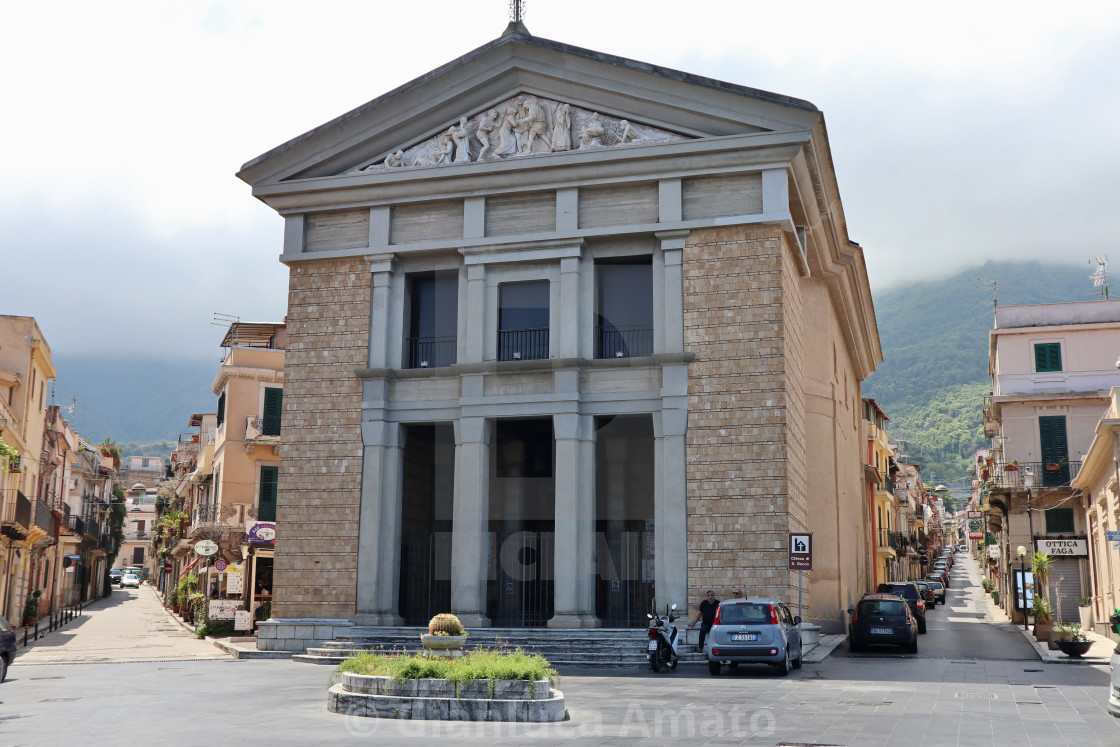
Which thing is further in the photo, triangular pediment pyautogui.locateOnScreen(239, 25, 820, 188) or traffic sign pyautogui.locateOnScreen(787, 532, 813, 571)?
triangular pediment pyautogui.locateOnScreen(239, 25, 820, 188)

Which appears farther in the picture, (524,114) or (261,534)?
(261,534)

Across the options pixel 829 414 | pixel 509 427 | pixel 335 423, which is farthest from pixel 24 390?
pixel 829 414

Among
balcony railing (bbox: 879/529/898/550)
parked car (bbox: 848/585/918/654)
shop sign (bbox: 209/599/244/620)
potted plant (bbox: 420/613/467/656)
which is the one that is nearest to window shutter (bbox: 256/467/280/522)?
shop sign (bbox: 209/599/244/620)

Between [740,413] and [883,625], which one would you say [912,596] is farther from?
[740,413]

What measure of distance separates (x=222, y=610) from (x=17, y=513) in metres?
9.41

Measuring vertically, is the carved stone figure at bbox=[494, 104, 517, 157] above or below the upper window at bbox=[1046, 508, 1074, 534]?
above

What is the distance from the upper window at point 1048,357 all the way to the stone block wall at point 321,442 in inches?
1163

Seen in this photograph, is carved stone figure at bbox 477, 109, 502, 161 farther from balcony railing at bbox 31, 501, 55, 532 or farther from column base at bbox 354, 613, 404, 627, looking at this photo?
balcony railing at bbox 31, 501, 55, 532

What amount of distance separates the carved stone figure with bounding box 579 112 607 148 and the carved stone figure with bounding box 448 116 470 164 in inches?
126

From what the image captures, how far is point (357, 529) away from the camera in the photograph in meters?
28.2

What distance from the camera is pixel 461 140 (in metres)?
29.2

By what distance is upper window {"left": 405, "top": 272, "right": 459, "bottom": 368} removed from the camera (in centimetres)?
2970

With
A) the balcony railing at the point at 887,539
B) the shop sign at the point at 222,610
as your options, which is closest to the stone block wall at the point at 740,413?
the shop sign at the point at 222,610

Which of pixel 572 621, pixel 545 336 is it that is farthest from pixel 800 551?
pixel 545 336
